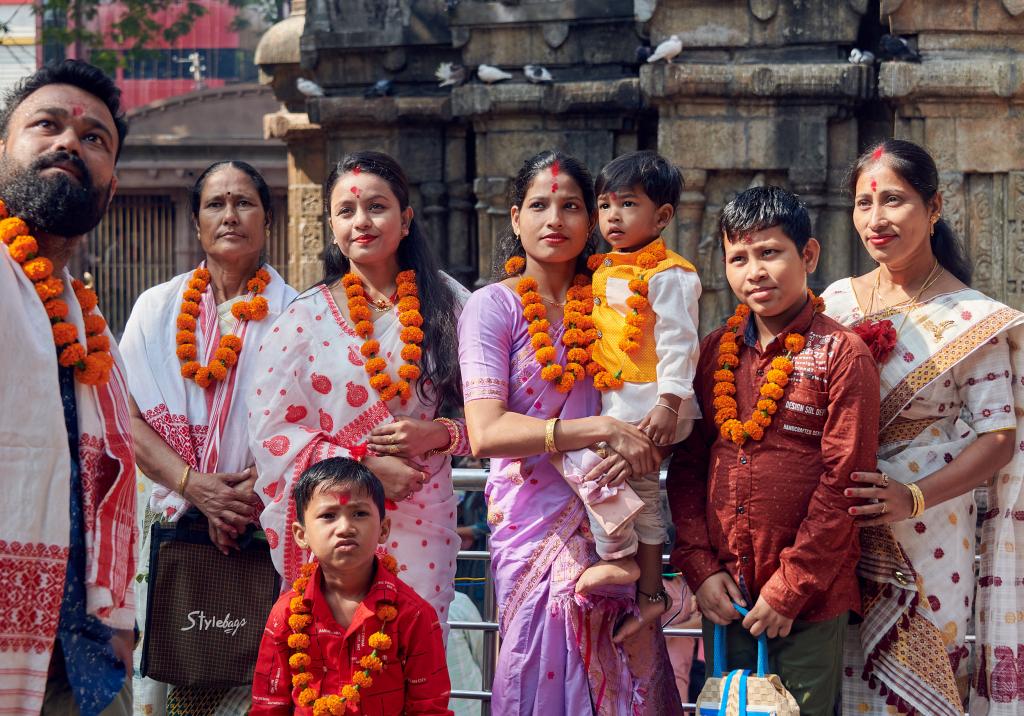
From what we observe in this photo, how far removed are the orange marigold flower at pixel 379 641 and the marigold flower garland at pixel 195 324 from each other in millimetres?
1007

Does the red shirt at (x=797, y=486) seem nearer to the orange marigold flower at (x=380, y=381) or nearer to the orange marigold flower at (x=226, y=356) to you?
the orange marigold flower at (x=380, y=381)

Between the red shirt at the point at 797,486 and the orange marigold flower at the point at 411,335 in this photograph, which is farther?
the orange marigold flower at the point at 411,335

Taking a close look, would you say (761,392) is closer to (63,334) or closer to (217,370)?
(217,370)

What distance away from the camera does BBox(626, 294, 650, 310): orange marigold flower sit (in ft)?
10.7

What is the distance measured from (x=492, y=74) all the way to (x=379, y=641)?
15.3 feet

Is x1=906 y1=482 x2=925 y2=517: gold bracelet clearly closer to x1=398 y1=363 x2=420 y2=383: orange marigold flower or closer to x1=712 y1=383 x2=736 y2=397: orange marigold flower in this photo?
x1=712 y1=383 x2=736 y2=397: orange marigold flower

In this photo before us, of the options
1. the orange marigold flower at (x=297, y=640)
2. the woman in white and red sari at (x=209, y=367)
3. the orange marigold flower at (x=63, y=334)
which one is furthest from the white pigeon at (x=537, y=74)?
the orange marigold flower at (x=63, y=334)

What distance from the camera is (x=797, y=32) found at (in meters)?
6.71

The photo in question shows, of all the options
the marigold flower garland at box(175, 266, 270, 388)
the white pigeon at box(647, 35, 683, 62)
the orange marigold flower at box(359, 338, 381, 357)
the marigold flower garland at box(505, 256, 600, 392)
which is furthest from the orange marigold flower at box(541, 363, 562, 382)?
the white pigeon at box(647, 35, 683, 62)

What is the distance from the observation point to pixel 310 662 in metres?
3.07

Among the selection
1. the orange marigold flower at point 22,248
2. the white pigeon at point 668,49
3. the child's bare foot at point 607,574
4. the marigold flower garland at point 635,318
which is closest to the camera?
the orange marigold flower at point 22,248

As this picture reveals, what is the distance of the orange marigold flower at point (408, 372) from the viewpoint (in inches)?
135

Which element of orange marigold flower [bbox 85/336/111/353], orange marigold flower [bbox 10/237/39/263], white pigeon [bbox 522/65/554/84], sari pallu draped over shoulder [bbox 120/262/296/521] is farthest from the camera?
white pigeon [bbox 522/65/554/84]

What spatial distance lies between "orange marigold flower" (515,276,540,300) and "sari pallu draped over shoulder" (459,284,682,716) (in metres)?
0.03
